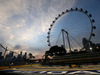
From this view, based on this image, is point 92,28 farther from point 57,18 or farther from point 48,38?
point 48,38

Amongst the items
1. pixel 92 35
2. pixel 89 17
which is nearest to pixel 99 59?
pixel 92 35

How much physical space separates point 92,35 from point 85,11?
1605 cm

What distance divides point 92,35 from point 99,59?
14.1m

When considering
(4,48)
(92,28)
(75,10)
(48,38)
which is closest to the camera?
(4,48)

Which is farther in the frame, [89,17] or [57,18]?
[57,18]

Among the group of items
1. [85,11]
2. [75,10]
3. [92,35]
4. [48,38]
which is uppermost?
[75,10]

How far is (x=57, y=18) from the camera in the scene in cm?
4822

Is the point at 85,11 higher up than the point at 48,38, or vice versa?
the point at 85,11

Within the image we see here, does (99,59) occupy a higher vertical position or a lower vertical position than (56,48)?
lower

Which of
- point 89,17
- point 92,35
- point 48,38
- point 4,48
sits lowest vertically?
point 4,48

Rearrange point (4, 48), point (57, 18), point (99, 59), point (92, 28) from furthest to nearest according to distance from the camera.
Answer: point (57, 18), point (92, 28), point (99, 59), point (4, 48)

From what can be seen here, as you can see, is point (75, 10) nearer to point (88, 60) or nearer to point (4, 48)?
point (88, 60)

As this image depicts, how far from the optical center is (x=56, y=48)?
3049 inches

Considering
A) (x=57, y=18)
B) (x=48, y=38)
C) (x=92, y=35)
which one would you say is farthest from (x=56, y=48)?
(x=92, y=35)
